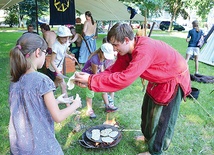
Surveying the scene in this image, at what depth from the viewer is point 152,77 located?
2098 mm

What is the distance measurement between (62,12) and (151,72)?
4.02 meters

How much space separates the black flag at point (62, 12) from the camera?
536cm

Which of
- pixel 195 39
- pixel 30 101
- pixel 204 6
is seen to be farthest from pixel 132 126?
pixel 204 6

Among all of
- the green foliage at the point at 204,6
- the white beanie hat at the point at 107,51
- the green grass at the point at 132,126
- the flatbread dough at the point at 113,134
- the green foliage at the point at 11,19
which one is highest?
the green foliage at the point at 204,6

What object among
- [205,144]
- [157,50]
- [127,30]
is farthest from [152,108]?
[205,144]

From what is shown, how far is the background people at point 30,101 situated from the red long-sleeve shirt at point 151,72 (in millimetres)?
434

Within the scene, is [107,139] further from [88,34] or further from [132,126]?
→ [88,34]

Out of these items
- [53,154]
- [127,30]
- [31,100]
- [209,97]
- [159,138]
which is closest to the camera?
[31,100]

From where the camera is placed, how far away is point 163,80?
7.12ft

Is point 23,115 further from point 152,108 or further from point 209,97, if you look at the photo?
point 209,97

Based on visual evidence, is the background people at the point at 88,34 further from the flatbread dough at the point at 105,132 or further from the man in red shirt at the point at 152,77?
the man in red shirt at the point at 152,77

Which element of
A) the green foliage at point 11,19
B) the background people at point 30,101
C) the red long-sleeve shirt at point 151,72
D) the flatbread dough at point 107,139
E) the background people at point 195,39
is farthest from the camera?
the green foliage at point 11,19

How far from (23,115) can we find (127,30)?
1.06 meters

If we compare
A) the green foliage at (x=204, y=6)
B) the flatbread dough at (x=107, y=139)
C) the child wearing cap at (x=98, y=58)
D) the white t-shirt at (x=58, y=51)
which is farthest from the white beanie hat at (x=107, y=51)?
the green foliage at (x=204, y=6)
